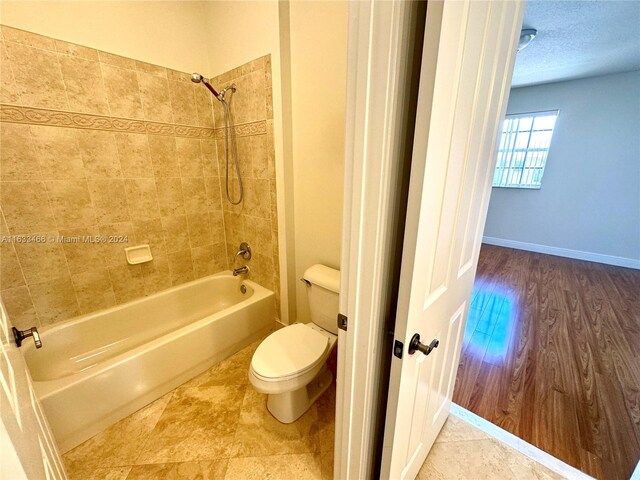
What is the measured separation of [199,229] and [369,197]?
6.52 feet

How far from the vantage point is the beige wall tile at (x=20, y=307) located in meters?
1.51

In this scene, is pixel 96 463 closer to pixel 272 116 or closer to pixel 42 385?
pixel 42 385

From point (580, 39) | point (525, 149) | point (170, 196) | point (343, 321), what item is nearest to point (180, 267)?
point (170, 196)

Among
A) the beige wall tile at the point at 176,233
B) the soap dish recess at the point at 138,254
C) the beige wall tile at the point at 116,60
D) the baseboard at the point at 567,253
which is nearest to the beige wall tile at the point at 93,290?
the soap dish recess at the point at 138,254

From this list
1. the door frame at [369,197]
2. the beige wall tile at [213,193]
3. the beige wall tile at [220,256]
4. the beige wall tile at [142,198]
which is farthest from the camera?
the beige wall tile at [220,256]

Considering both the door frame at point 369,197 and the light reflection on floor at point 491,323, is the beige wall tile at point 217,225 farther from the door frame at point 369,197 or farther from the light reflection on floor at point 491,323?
the light reflection on floor at point 491,323

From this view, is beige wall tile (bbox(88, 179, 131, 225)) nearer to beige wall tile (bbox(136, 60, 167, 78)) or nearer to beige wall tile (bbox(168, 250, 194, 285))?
beige wall tile (bbox(168, 250, 194, 285))

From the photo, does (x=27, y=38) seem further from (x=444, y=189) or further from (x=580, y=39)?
(x=580, y=39)

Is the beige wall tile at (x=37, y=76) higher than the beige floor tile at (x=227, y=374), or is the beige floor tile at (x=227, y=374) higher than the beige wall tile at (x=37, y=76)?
the beige wall tile at (x=37, y=76)

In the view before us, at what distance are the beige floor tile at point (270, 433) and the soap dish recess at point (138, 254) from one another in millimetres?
1272

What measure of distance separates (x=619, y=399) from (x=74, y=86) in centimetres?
368

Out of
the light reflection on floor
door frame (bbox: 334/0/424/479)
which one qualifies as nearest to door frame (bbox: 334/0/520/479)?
door frame (bbox: 334/0/424/479)

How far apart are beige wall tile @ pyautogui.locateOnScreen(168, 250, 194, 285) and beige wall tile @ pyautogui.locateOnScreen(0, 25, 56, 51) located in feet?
4.59

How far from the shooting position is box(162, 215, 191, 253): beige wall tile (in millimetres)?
2059
